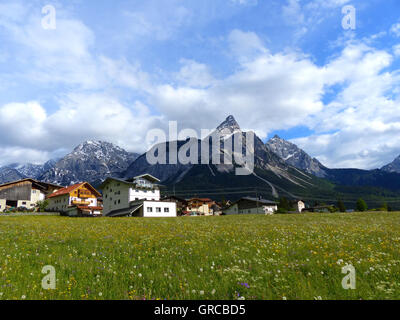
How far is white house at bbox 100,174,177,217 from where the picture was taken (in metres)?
69.1

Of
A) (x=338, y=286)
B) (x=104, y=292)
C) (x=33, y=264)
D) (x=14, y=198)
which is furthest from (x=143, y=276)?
(x=14, y=198)

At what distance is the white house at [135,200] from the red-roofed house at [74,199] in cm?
1583

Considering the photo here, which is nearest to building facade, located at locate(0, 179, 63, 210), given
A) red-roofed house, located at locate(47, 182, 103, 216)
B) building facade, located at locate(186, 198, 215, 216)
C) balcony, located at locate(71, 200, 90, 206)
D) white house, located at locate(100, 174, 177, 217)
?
red-roofed house, located at locate(47, 182, 103, 216)

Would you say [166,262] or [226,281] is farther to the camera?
[166,262]

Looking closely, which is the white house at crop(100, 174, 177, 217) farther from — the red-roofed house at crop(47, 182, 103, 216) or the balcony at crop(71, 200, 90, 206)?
the balcony at crop(71, 200, 90, 206)

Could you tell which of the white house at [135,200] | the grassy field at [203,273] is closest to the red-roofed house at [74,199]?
the white house at [135,200]

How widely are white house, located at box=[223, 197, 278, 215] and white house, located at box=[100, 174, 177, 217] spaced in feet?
182

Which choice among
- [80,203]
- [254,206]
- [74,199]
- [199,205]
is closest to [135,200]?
[74,199]

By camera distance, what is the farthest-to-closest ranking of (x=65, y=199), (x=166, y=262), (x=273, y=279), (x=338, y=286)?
(x=65, y=199) → (x=166, y=262) → (x=273, y=279) → (x=338, y=286)

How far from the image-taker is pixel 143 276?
7.02 meters

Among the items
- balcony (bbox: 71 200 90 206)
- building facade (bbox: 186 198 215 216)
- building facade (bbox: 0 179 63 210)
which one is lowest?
building facade (bbox: 186 198 215 216)

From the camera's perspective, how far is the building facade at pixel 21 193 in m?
101
